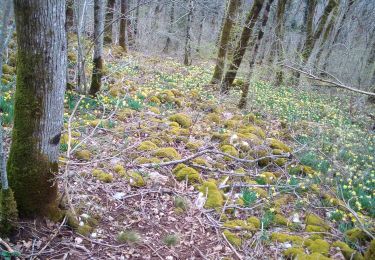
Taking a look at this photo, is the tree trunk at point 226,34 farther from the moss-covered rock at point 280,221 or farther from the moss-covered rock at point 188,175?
the moss-covered rock at point 280,221

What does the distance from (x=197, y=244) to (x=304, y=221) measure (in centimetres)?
174

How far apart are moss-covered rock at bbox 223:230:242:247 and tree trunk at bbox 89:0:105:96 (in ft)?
16.1

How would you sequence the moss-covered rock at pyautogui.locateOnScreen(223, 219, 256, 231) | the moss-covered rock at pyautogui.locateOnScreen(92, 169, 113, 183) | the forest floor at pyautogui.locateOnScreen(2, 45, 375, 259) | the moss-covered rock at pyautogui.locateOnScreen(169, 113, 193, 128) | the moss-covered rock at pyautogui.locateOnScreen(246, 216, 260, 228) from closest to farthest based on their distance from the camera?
the forest floor at pyautogui.locateOnScreen(2, 45, 375, 259), the moss-covered rock at pyautogui.locateOnScreen(223, 219, 256, 231), the moss-covered rock at pyautogui.locateOnScreen(246, 216, 260, 228), the moss-covered rock at pyautogui.locateOnScreen(92, 169, 113, 183), the moss-covered rock at pyautogui.locateOnScreen(169, 113, 193, 128)

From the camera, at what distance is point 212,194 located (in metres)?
4.71

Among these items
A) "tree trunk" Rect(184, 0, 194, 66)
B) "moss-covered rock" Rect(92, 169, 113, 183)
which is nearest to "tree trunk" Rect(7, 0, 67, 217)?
"moss-covered rock" Rect(92, 169, 113, 183)

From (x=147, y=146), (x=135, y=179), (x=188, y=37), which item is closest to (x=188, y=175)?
(x=135, y=179)

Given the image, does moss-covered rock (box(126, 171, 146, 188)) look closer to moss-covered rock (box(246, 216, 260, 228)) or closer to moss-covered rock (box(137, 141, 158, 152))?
moss-covered rock (box(137, 141, 158, 152))

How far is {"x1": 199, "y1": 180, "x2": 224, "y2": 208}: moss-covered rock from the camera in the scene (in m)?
4.55

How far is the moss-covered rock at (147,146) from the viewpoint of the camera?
5.50 meters

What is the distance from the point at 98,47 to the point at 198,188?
169 inches

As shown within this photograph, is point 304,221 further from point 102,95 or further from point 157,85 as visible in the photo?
point 157,85

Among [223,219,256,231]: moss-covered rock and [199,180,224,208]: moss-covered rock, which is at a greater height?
[199,180,224,208]: moss-covered rock

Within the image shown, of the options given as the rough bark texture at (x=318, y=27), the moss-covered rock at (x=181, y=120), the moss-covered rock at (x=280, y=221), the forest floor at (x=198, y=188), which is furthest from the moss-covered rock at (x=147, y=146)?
the rough bark texture at (x=318, y=27)

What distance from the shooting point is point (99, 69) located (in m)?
7.36
